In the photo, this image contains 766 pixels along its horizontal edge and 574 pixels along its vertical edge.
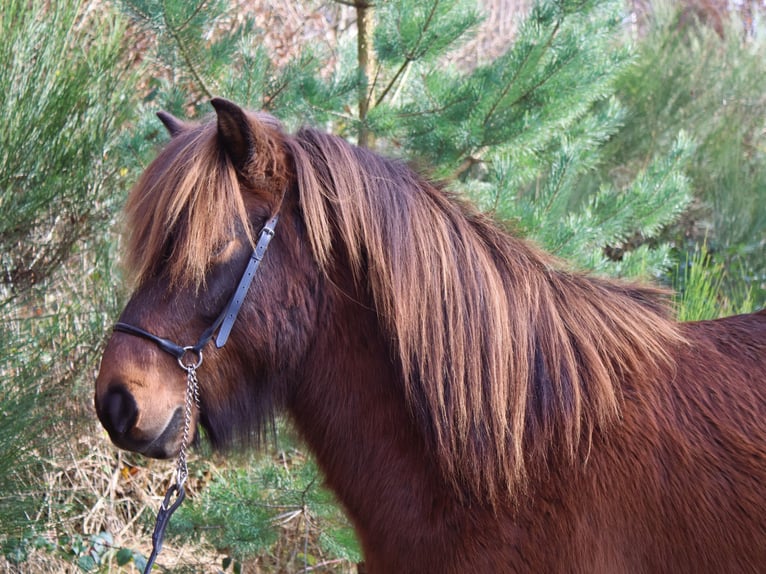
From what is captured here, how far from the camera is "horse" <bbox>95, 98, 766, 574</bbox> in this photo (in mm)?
1722

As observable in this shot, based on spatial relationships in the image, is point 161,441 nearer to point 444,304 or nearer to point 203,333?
point 203,333

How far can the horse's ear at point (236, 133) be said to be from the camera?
170cm

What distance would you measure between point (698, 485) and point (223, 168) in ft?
4.50

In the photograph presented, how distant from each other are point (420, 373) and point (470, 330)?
17 centimetres

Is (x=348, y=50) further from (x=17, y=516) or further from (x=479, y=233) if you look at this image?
(x=17, y=516)

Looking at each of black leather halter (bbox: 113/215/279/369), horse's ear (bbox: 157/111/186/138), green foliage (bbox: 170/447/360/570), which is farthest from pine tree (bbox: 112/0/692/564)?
black leather halter (bbox: 113/215/279/369)

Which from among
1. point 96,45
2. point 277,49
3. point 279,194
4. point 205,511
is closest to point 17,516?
point 205,511

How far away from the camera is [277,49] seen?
5.59 meters

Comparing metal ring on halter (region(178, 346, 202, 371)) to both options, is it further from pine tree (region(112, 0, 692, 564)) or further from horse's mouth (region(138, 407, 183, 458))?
pine tree (region(112, 0, 692, 564))

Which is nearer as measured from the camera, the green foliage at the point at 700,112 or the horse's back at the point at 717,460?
the horse's back at the point at 717,460

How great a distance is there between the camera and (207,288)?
1730mm

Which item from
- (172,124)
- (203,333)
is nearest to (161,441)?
(203,333)

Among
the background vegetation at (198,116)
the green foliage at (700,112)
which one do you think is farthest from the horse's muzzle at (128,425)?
the green foliage at (700,112)

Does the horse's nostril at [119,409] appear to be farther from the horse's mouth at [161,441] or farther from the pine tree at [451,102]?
the pine tree at [451,102]
